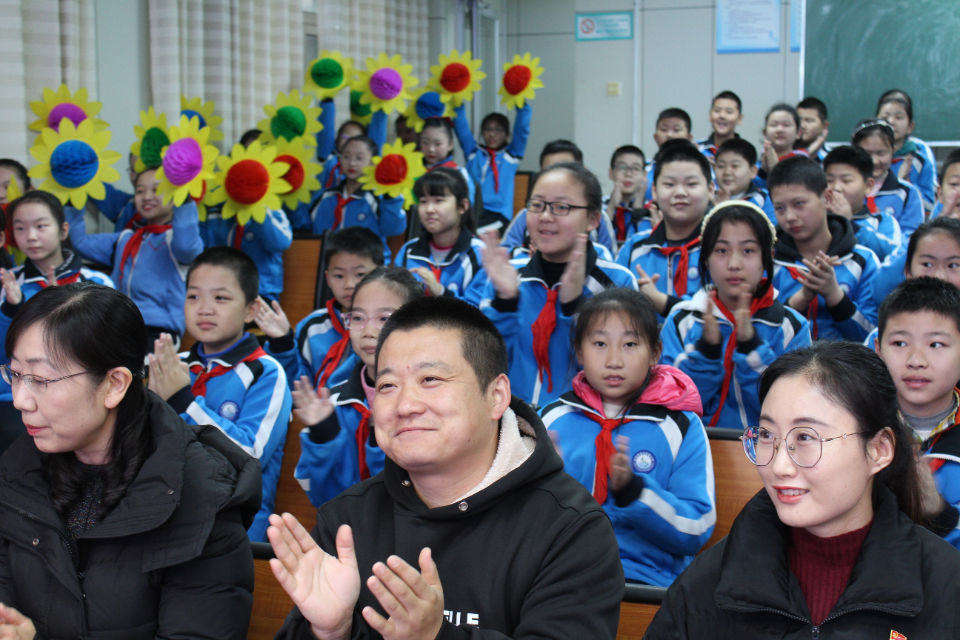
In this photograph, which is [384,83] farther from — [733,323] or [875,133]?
[733,323]

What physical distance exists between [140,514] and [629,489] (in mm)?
1004

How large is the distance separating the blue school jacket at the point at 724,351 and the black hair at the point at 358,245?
1110 mm

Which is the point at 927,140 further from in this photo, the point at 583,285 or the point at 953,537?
the point at 953,537

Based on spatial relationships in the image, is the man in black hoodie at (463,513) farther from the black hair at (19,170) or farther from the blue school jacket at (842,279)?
the black hair at (19,170)

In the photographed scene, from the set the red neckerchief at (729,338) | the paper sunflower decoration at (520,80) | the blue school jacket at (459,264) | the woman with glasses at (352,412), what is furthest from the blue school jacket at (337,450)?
the paper sunflower decoration at (520,80)

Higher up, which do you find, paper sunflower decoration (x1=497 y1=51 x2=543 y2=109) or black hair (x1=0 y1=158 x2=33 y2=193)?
→ paper sunflower decoration (x1=497 y1=51 x2=543 y2=109)

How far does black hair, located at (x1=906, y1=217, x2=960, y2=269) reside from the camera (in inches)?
114

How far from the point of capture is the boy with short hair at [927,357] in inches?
80.7

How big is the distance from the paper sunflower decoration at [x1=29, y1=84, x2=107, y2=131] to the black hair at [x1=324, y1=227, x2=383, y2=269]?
1.38 m

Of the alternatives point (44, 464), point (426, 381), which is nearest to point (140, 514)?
point (44, 464)

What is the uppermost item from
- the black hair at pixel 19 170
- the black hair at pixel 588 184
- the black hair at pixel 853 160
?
the black hair at pixel 853 160

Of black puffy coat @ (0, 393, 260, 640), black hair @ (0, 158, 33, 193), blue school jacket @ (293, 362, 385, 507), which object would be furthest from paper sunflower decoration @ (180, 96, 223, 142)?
black puffy coat @ (0, 393, 260, 640)

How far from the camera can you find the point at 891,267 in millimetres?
3334

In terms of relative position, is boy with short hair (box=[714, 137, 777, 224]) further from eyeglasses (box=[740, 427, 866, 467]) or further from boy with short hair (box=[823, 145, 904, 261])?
eyeglasses (box=[740, 427, 866, 467])
